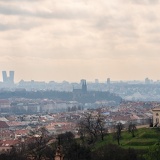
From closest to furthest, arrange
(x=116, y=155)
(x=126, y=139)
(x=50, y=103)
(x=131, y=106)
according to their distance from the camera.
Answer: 1. (x=116, y=155)
2. (x=126, y=139)
3. (x=131, y=106)
4. (x=50, y=103)

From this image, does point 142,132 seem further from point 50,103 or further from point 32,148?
point 50,103

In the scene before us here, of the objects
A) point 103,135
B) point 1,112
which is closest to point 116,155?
point 103,135

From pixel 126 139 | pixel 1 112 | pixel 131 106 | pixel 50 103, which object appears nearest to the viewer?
pixel 126 139

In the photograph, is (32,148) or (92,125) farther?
(92,125)

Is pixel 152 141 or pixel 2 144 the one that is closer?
pixel 152 141

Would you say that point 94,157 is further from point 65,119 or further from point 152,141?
point 65,119

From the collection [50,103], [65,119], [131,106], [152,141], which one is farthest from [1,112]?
[152,141]
